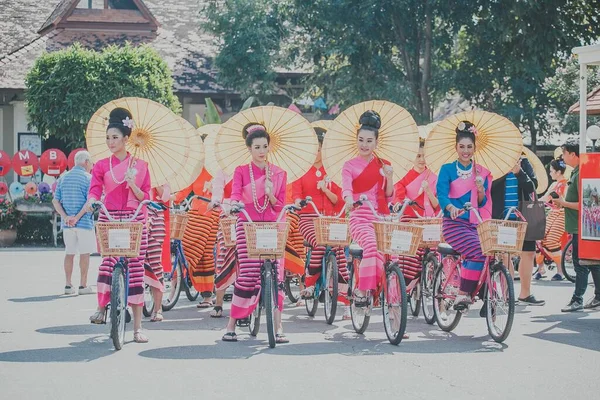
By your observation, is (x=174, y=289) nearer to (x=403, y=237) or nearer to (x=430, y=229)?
(x=430, y=229)

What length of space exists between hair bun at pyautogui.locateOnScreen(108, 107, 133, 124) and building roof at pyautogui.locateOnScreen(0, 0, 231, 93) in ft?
82.2

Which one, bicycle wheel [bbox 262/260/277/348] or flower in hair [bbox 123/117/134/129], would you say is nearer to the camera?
bicycle wheel [bbox 262/260/277/348]

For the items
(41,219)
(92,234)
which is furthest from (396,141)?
(41,219)

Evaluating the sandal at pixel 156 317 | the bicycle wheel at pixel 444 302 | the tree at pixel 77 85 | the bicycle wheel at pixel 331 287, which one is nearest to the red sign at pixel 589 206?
the bicycle wheel at pixel 444 302

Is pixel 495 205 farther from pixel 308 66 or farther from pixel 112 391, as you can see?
pixel 308 66

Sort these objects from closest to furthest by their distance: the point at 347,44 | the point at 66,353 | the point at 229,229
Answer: the point at 66,353 < the point at 229,229 < the point at 347,44

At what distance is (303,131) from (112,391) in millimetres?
4319

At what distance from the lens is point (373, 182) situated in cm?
1106

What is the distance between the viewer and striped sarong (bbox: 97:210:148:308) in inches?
404

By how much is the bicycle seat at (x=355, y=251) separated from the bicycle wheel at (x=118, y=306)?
2330 millimetres

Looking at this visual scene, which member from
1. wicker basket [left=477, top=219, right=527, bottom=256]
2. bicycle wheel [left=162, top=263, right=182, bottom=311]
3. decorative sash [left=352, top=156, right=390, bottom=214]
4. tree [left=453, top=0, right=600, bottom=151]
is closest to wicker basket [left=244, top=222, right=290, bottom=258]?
decorative sash [left=352, top=156, right=390, bottom=214]

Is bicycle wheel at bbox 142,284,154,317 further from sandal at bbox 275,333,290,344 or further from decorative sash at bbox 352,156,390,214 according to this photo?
decorative sash at bbox 352,156,390,214

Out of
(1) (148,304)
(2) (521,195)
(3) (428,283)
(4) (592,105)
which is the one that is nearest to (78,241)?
(1) (148,304)

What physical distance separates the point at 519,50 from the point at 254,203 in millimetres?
19206
